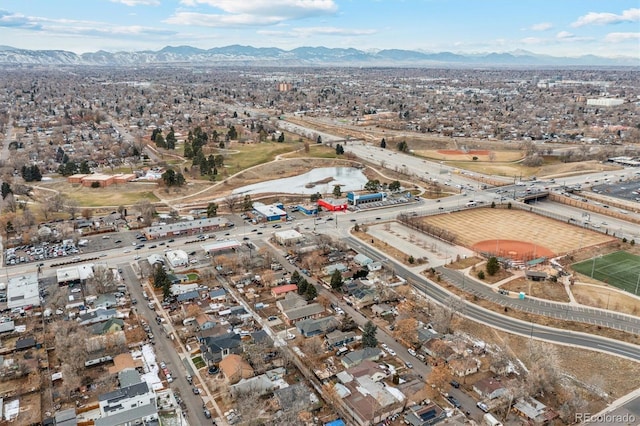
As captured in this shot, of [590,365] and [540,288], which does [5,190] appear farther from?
[590,365]

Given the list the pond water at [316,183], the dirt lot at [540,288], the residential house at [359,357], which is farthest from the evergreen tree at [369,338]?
the pond water at [316,183]

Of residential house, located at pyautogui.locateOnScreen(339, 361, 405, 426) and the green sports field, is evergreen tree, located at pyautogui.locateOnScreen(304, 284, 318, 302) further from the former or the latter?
the green sports field

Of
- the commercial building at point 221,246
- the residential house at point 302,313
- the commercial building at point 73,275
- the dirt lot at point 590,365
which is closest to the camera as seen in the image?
the dirt lot at point 590,365

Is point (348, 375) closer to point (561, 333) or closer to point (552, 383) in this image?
point (552, 383)

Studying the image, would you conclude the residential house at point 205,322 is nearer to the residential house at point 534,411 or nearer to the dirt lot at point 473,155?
the residential house at point 534,411

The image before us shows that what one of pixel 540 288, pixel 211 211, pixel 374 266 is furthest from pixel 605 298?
pixel 211 211

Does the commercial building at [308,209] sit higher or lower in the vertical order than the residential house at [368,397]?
higher
